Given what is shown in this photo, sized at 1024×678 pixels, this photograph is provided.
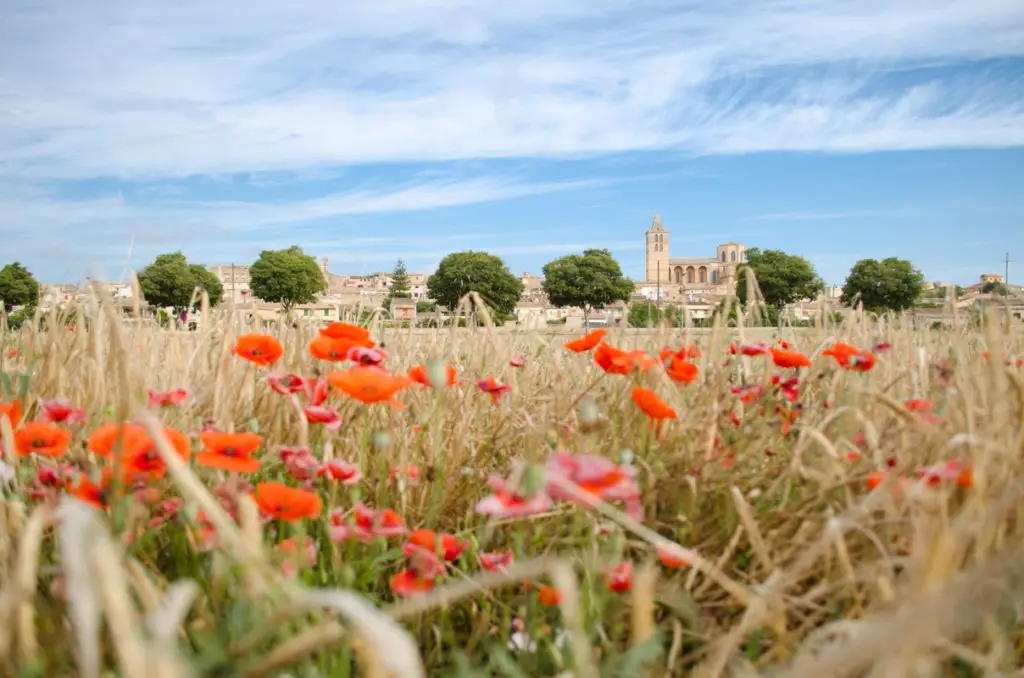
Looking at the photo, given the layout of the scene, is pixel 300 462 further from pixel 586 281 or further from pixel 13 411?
pixel 586 281

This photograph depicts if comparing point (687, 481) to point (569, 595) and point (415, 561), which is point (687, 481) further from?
point (569, 595)

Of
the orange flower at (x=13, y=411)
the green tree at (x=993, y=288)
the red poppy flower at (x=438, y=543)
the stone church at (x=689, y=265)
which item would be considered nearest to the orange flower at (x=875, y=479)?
the red poppy flower at (x=438, y=543)

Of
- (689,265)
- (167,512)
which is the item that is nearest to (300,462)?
(167,512)

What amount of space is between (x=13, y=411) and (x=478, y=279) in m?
66.0

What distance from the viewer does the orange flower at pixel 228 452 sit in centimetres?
127

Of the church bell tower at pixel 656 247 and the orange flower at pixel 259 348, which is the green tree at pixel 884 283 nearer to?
the orange flower at pixel 259 348

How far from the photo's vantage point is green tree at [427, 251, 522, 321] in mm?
68000

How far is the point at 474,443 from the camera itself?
231cm

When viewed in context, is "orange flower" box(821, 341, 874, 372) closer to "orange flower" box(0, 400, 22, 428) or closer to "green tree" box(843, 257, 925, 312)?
"orange flower" box(0, 400, 22, 428)

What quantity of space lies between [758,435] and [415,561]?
2.87ft

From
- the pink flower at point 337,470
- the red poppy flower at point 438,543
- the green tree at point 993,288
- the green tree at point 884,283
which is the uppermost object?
the green tree at point 884,283

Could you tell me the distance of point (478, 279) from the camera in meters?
67.6

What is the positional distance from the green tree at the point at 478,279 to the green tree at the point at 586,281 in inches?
145

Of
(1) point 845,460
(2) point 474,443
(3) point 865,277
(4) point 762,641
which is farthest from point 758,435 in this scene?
(3) point 865,277
